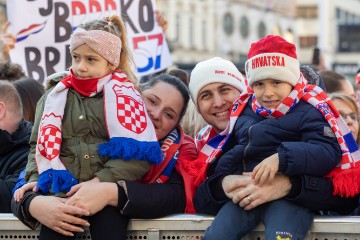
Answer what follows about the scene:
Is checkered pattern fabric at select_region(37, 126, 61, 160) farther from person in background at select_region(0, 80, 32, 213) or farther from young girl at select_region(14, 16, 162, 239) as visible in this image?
person in background at select_region(0, 80, 32, 213)

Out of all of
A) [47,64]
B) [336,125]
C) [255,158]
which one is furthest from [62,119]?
[47,64]

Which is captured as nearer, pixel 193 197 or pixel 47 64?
pixel 193 197

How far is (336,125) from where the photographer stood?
451cm

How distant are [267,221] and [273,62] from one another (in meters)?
0.80

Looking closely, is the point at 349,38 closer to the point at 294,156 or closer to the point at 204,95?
the point at 204,95

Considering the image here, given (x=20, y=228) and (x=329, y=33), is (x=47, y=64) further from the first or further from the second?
(x=329, y=33)

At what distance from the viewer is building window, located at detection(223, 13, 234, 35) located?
81688mm

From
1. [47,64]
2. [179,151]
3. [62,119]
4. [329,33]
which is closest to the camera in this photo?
[62,119]

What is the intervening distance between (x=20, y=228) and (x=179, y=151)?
982 mm

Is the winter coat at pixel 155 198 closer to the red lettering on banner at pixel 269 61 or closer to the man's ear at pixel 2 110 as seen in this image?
the red lettering on banner at pixel 269 61

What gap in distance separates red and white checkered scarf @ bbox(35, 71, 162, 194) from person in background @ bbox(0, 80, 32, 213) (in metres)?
0.68

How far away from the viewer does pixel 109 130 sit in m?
4.69

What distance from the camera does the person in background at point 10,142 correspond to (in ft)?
17.3

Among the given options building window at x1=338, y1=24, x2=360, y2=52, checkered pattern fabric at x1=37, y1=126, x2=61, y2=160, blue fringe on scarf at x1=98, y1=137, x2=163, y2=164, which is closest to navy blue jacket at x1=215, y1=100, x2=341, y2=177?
blue fringe on scarf at x1=98, y1=137, x2=163, y2=164
